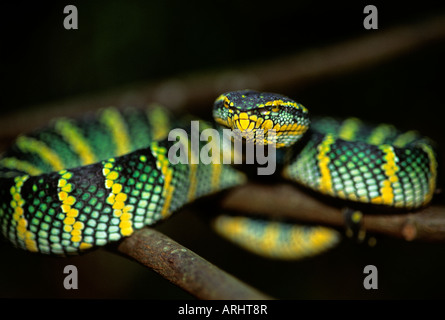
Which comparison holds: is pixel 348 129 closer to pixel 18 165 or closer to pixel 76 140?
pixel 76 140

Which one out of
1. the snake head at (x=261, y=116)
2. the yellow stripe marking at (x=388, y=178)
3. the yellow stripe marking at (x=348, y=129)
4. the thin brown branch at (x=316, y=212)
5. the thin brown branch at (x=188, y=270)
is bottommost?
the thin brown branch at (x=316, y=212)

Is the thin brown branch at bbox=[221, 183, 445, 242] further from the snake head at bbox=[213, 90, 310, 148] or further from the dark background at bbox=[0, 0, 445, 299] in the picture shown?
the dark background at bbox=[0, 0, 445, 299]

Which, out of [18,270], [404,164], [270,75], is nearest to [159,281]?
[18,270]

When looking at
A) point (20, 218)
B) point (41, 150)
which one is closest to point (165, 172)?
point (20, 218)

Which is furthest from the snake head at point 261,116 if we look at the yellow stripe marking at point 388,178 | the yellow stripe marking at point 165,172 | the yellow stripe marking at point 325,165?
the yellow stripe marking at point 388,178

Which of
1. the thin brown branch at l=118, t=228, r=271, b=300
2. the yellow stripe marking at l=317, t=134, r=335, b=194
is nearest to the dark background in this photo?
the yellow stripe marking at l=317, t=134, r=335, b=194

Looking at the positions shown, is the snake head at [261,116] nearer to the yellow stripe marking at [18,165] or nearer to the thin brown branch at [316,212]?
the thin brown branch at [316,212]
